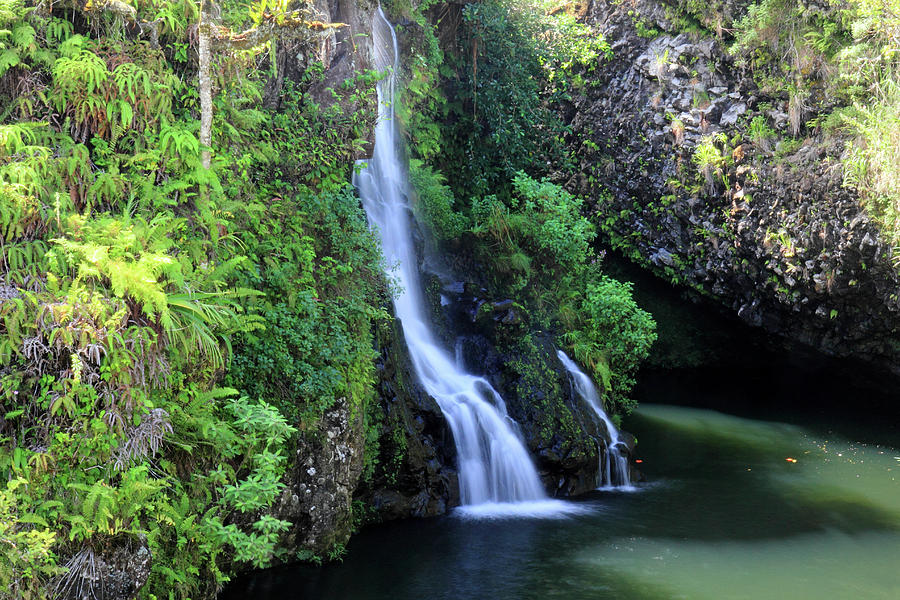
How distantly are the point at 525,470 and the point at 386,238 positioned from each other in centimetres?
417

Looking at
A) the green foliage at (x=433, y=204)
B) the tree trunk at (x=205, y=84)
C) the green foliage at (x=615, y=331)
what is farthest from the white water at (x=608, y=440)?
the tree trunk at (x=205, y=84)

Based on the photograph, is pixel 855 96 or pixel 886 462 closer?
pixel 855 96

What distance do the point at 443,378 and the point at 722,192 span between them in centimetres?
727

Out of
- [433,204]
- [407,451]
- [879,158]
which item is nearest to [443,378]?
[407,451]

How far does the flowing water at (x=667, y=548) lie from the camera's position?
26.0ft

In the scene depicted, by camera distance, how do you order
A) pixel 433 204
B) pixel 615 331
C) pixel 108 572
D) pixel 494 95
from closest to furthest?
pixel 108 572
pixel 615 331
pixel 433 204
pixel 494 95

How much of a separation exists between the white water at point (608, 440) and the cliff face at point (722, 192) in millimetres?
4735

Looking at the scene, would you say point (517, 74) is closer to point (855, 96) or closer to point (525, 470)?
point (855, 96)

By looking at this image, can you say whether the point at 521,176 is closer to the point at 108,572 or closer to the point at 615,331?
the point at 615,331

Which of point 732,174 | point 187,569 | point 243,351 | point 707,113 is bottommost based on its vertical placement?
point 187,569

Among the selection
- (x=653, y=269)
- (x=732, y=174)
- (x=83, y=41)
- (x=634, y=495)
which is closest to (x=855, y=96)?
(x=732, y=174)

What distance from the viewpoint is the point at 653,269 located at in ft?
58.0

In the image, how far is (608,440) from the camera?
1205 centimetres

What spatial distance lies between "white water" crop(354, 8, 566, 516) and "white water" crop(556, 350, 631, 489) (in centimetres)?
139
